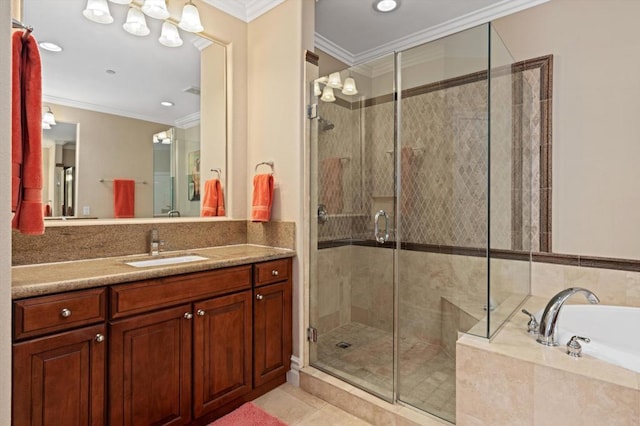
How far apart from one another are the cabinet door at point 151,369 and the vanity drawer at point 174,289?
45 millimetres

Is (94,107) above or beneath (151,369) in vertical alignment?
above

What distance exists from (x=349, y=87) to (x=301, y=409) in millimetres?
2245

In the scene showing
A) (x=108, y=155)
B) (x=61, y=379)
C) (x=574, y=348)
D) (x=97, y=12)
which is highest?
(x=97, y=12)

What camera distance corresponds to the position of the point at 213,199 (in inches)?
99.4

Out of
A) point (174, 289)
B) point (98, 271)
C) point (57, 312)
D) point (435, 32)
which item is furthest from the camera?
point (435, 32)

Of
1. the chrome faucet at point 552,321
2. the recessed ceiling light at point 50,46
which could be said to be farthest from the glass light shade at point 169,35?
the chrome faucet at point 552,321

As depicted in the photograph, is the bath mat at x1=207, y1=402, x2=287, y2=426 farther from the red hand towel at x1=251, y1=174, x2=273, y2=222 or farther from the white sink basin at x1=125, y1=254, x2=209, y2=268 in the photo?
the red hand towel at x1=251, y1=174, x2=273, y2=222

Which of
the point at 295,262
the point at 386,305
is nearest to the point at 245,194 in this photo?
the point at 295,262

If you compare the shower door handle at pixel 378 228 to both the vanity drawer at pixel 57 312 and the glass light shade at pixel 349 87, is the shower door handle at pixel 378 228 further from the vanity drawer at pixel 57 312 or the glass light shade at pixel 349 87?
the vanity drawer at pixel 57 312

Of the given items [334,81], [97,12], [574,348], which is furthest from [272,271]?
[97,12]

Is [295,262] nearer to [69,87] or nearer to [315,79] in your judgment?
[315,79]

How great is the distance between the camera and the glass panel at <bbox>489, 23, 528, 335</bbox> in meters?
1.95

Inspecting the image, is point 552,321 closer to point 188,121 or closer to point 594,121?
point 594,121

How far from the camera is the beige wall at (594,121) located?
203cm
